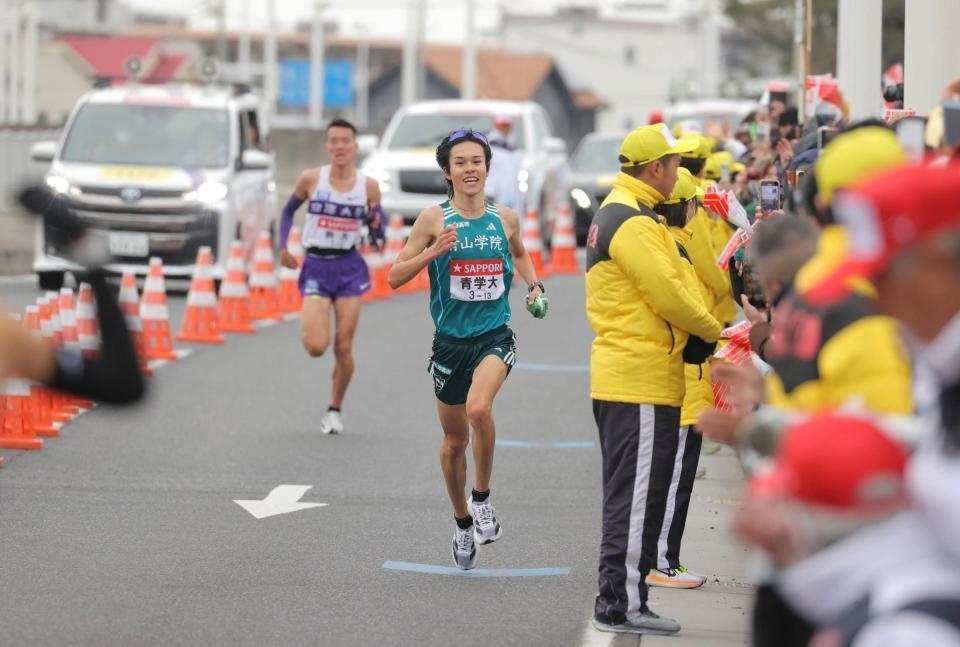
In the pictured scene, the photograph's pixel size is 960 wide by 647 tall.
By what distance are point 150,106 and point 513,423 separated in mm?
9649

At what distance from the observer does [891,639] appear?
327 cm

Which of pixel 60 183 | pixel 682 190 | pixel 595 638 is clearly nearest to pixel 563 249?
pixel 60 183

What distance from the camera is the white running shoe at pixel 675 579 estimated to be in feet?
27.3

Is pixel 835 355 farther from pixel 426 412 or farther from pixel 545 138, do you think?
pixel 545 138

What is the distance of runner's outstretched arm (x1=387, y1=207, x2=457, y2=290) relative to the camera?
340 inches

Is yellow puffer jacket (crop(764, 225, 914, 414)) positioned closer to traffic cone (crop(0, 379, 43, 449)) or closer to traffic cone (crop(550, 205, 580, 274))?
traffic cone (crop(0, 379, 43, 449))

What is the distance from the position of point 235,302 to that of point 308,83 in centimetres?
9892


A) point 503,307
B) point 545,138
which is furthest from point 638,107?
point 503,307

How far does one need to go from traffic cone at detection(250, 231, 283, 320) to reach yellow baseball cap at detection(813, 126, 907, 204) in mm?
16022

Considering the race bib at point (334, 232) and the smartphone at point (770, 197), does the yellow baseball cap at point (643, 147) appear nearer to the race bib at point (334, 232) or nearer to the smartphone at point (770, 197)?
the smartphone at point (770, 197)

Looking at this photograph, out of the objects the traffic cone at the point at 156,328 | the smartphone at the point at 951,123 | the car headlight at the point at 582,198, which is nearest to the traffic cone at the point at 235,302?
the traffic cone at the point at 156,328

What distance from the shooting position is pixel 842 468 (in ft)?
10.7

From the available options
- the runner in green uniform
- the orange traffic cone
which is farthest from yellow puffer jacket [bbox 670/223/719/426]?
the orange traffic cone

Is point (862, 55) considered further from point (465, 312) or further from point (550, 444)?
point (465, 312)
